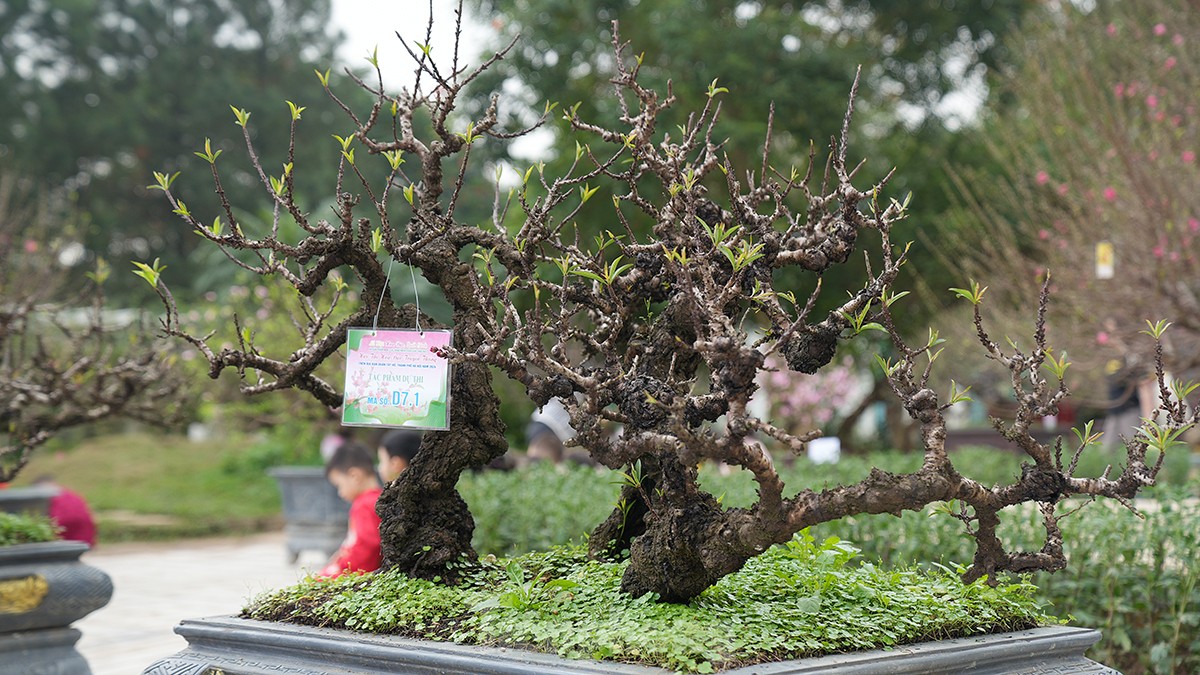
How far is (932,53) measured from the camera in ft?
46.3

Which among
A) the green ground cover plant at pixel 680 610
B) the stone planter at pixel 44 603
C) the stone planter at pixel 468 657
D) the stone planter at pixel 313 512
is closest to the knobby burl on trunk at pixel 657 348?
the green ground cover plant at pixel 680 610

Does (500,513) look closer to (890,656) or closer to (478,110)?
(890,656)

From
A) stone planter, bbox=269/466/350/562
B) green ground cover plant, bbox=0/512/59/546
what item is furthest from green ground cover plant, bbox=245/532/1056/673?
stone planter, bbox=269/466/350/562

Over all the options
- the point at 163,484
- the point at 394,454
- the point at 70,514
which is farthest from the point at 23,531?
the point at 163,484

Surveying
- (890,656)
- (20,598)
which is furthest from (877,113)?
(890,656)

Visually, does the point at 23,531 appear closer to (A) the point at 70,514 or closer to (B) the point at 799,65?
(A) the point at 70,514

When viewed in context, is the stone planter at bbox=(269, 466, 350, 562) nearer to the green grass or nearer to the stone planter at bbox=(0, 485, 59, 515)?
the stone planter at bbox=(0, 485, 59, 515)

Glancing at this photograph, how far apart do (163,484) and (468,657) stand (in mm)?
18978

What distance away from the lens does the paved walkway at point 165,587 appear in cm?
740

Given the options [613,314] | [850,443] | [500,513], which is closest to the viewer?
[613,314]

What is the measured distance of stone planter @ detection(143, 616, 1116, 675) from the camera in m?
2.56

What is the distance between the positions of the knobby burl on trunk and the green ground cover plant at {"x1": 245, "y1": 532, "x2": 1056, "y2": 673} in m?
0.12

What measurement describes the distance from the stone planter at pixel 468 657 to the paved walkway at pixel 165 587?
57.9 inches

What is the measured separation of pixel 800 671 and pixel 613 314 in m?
1.25
